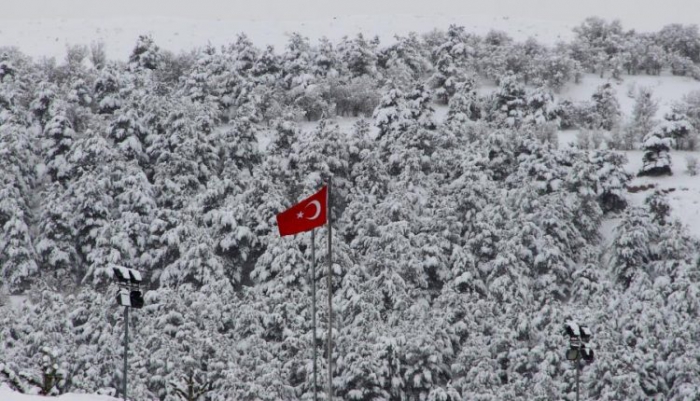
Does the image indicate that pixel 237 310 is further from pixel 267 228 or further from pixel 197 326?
pixel 267 228

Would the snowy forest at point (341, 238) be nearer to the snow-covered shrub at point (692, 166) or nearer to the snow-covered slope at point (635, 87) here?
the snow-covered shrub at point (692, 166)

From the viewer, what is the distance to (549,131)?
61.0 meters

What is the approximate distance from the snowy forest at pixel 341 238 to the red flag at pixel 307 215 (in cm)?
738

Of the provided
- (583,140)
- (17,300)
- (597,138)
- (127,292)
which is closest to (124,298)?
(127,292)

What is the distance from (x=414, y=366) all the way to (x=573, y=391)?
6224 mm

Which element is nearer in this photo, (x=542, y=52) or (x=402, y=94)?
(x=402, y=94)

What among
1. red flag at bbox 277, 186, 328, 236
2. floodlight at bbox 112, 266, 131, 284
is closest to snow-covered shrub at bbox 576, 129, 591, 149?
red flag at bbox 277, 186, 328, 236

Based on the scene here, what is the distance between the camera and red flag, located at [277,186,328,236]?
26.7 metres

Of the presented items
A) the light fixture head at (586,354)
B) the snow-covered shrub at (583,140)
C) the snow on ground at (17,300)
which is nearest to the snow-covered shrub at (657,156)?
the snow-covered shrub at (583,140)

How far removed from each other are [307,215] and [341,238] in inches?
801

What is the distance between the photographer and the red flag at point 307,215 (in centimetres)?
2667

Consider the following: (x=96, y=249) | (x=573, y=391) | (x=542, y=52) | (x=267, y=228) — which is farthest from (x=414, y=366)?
(x=542, y=52)

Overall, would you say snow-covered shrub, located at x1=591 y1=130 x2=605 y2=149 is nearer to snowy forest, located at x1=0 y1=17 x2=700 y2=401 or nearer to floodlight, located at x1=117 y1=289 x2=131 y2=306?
snowy forest, located at x1=0 y1=17 x2=700 y2=401

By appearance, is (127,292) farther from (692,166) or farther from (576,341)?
(692,166)
